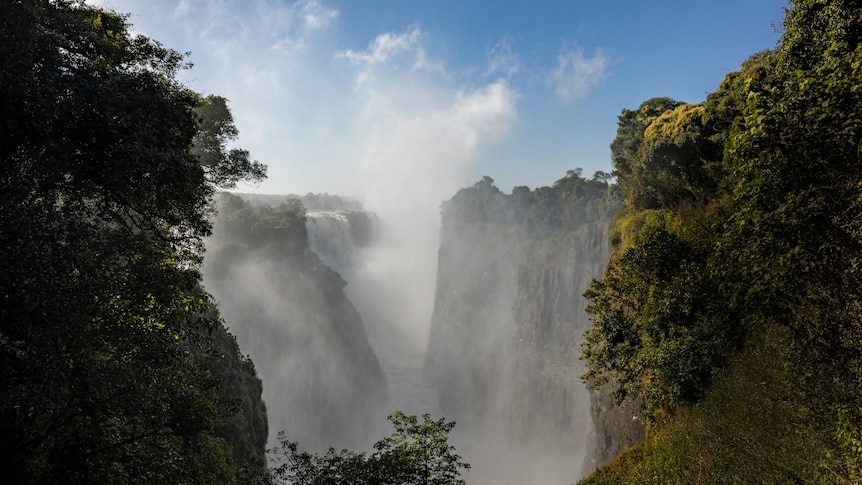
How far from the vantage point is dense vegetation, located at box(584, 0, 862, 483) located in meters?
7.52

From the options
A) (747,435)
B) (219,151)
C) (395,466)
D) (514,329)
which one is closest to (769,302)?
(747,435)

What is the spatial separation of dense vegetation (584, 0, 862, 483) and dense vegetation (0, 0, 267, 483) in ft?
39.3

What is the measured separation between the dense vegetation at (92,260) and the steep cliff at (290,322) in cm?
4785

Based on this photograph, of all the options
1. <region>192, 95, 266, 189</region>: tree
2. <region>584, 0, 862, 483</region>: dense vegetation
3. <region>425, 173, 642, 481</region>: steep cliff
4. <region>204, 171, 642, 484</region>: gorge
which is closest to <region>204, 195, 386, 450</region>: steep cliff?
<region>204, 171, 642, 484</region>: gorge

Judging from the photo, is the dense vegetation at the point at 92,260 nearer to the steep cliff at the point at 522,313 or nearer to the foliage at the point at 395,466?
the foliage at the point at 395,466

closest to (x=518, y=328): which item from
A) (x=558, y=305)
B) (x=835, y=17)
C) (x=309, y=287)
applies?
(x=558, y=305)

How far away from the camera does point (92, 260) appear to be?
23.0 feet

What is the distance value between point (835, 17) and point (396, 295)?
101m

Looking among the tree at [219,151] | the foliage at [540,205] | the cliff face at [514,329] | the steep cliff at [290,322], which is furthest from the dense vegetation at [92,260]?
the foliage at [540,205]

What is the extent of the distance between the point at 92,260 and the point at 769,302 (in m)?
13.3

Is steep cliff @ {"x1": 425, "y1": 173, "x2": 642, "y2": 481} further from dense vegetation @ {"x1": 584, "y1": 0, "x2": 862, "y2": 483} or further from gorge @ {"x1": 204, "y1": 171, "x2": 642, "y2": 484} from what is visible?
dense vegetation @ {"x1": 584, "y1": 0, "x2": 862, "y2": 483}

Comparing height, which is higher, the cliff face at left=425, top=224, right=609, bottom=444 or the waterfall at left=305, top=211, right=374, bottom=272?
the waterfall at left=305, top=211, right=374, bottom=272

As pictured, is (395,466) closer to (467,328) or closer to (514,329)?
(514,329)

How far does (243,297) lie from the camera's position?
2140 inches
